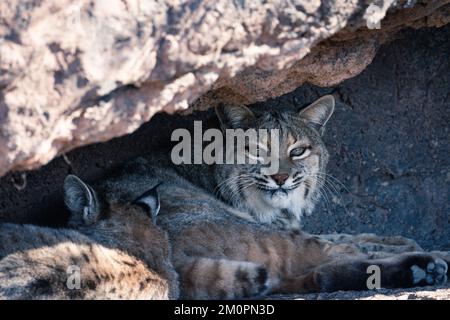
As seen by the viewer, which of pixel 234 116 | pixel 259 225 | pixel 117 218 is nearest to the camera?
pixel 117 218

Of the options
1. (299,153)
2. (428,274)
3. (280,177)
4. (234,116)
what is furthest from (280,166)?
(428,274)

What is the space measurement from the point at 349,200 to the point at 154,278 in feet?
8.26

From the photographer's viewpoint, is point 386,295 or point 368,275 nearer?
point 386,295

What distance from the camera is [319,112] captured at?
5516 millimetres

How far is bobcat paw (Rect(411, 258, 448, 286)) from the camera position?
175 inches

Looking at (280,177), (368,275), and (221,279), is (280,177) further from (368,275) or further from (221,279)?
(221,279)

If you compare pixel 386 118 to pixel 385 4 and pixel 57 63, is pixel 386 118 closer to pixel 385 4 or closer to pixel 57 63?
pixel 385 4

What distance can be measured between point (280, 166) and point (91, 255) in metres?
1.77

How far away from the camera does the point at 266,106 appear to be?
19.0 ft

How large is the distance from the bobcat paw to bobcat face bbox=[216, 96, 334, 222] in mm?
1100

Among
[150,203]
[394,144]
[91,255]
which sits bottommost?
[91,255]

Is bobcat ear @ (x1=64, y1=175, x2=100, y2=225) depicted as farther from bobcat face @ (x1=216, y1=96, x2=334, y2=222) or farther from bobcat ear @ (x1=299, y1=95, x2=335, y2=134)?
bobcat ear @ (x1=299, y1=95, x2=335, y2=134)

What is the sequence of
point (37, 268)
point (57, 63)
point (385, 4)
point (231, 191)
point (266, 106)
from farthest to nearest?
1. point (266, 106)
2. point (231, 191)
3. point (385, 4)
4. point (37, 268)
5. point (57, 63)
